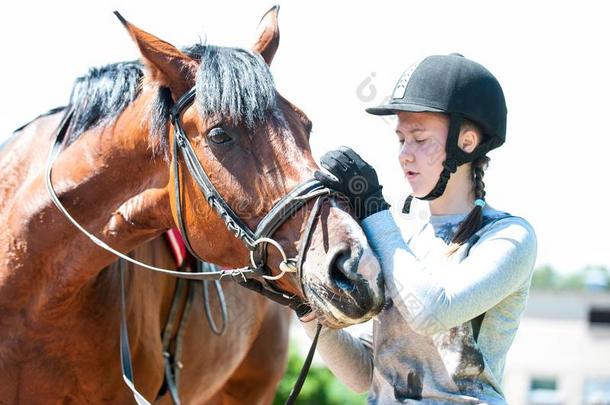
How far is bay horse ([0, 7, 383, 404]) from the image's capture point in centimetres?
285

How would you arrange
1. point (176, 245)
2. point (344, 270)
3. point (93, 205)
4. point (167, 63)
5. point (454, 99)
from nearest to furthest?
point (344, 270)
point (454, 99)
point (167, 63)
point (93, 205)
point (176, 245)

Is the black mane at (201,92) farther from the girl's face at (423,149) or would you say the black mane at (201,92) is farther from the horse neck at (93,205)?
the girl's face at (423,149)

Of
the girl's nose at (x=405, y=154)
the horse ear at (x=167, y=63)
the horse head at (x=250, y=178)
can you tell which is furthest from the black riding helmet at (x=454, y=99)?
the horse ear at (x=167, y=63)

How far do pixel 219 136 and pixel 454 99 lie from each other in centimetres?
87

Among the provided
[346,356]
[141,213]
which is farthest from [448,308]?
[141,213]

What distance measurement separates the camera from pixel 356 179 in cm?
265

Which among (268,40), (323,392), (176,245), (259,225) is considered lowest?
(323,392)

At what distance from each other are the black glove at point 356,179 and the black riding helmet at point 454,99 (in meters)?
0.23

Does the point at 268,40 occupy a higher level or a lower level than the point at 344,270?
higher

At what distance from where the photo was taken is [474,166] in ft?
9.36

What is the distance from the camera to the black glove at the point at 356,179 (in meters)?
2.64

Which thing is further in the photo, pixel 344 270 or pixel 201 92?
pixel 201 92

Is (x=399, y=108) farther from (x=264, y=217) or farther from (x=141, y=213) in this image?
(x=141, y=213)

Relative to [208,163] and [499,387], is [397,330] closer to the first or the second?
[499,387]
